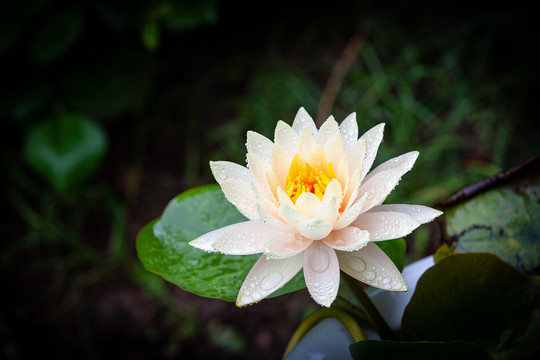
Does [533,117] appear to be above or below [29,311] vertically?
above

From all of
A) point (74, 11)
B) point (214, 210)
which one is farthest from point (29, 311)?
point (214, 210)

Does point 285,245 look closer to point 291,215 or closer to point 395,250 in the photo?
point 291,215

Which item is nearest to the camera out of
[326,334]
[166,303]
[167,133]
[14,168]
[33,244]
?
[326,334]

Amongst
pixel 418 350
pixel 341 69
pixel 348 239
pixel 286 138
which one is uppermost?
pixel 341 69

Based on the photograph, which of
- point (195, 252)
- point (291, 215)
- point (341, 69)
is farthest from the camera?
point (341, 69)

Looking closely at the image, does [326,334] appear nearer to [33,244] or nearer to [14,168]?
[33,244]

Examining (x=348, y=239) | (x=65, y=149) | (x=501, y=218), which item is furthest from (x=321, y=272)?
(x=65, y=149)
